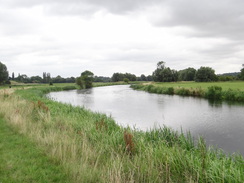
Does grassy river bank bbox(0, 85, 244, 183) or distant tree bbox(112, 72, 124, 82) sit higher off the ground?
distant tree bbox(112, 72, 124, 82)

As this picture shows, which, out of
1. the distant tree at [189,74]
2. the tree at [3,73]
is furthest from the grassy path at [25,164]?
the distant tree at [189,74]

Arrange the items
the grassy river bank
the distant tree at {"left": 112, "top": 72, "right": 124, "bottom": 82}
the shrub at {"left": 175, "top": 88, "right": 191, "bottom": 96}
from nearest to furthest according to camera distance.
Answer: the grassy river bank, the shrub at {"left": 175, "top": 88, "right": 191, "bottom": 96}, the distant tree at {"left": 112, "top": 72, "right": 124, "bottom": 82}

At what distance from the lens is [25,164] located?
489 cm

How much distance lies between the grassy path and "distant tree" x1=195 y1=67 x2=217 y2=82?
77253mm

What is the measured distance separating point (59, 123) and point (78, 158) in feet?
13.9

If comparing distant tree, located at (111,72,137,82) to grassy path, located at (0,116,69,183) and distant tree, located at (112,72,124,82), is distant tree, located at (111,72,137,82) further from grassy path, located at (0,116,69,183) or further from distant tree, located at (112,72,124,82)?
grassy path, located at (0,116,69,183)

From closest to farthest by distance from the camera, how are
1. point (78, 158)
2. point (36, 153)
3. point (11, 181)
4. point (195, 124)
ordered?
point (11, 181)
point (78, 158)
point (36, 153)
point (195, 124)

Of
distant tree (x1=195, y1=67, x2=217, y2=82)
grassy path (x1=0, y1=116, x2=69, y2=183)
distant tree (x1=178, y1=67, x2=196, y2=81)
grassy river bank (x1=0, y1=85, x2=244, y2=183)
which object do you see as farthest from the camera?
distant tree (x1=178, y1=67, x2=196, y2=81)

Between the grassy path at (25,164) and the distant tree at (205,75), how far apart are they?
77.3 meters

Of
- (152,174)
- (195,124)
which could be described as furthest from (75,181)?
(195,124)

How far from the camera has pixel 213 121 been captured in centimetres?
1452

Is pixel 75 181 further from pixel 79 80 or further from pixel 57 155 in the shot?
pixel 79 80

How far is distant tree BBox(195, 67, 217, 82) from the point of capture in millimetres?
75562

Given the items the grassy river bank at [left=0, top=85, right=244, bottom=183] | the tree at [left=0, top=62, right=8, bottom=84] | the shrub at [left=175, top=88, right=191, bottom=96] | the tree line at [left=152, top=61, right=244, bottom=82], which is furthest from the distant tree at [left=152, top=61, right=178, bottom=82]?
the grassy river bank at [left=0, top=85, right=244, bottom=183]
